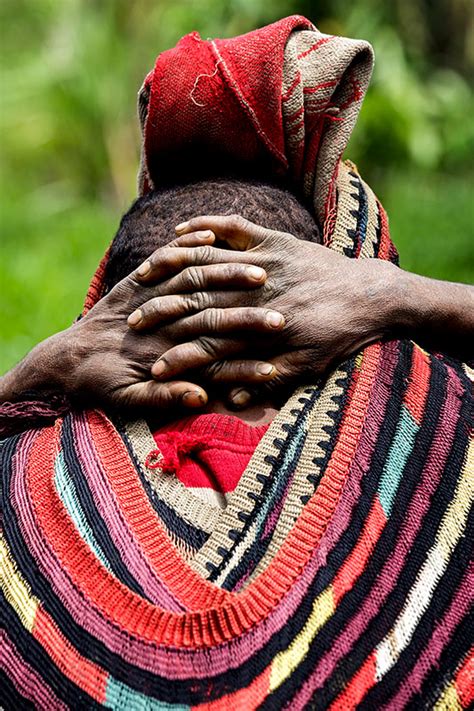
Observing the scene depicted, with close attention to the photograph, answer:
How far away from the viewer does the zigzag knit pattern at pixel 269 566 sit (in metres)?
1.46

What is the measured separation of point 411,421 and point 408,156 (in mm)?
7029

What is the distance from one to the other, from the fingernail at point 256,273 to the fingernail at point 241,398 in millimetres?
260

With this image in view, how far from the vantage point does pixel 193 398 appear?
180 centimetres

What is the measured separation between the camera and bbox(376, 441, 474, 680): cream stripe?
4.92ft

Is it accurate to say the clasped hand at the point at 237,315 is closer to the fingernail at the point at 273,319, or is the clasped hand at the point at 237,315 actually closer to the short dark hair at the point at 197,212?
the fingernail at the point at 273,319

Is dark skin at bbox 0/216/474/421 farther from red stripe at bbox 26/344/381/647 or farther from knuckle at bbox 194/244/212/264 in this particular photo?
red stripe at bbox 26/344/381/647

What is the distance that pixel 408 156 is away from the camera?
27.2ft

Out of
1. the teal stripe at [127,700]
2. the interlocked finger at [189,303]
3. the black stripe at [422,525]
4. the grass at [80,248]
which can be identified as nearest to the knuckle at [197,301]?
the interlocked finger at [189,303]

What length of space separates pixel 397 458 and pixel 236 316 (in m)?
0.46

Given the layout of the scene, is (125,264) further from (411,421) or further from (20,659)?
(20,659)

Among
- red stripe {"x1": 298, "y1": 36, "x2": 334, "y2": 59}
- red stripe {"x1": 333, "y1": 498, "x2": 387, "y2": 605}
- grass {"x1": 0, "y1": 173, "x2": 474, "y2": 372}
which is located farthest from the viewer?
grass {"x1": 0, "y1": 173, "x2": 474, "y2": 372}

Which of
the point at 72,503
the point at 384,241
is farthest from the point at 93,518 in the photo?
the point at 384,241

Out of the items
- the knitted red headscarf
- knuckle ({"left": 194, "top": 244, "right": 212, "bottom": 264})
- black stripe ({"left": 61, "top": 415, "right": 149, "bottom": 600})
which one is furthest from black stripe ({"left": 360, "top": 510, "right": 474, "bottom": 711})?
the knitted red headscarf

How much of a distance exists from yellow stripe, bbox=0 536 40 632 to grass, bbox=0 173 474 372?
2.68 m
